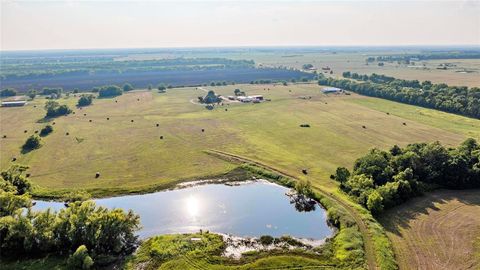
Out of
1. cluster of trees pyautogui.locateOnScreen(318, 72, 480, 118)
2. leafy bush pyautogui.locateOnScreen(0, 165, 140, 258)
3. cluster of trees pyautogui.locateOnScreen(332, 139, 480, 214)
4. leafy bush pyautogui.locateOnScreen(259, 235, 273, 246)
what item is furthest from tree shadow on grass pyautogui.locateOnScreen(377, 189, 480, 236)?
cluster of trees pyautogui.locateOnScreen(318, 72, 480, 118)

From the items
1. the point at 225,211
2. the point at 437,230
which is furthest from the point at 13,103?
the point at 437,230

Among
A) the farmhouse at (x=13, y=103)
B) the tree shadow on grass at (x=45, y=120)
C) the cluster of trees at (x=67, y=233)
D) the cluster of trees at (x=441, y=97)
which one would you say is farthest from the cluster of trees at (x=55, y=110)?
the cluster of trees at (x=441, y=97)

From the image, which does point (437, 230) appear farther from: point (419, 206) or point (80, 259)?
point (80, 259)

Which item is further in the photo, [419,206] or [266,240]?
[419,206]

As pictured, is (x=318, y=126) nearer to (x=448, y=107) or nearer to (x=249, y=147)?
(x=249, y=147)

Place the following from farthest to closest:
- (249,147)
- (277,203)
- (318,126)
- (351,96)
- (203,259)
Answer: (351,96) < (318,126) < (249,147) < (277,203) < (203,259)

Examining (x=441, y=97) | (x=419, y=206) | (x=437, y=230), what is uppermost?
(x=441, y=97)

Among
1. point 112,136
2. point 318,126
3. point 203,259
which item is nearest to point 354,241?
point 203,259

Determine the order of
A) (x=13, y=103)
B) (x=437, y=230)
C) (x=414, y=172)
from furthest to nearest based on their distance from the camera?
(x=13, y=103) → (x=414, y=172) → (x=437, y=230)
